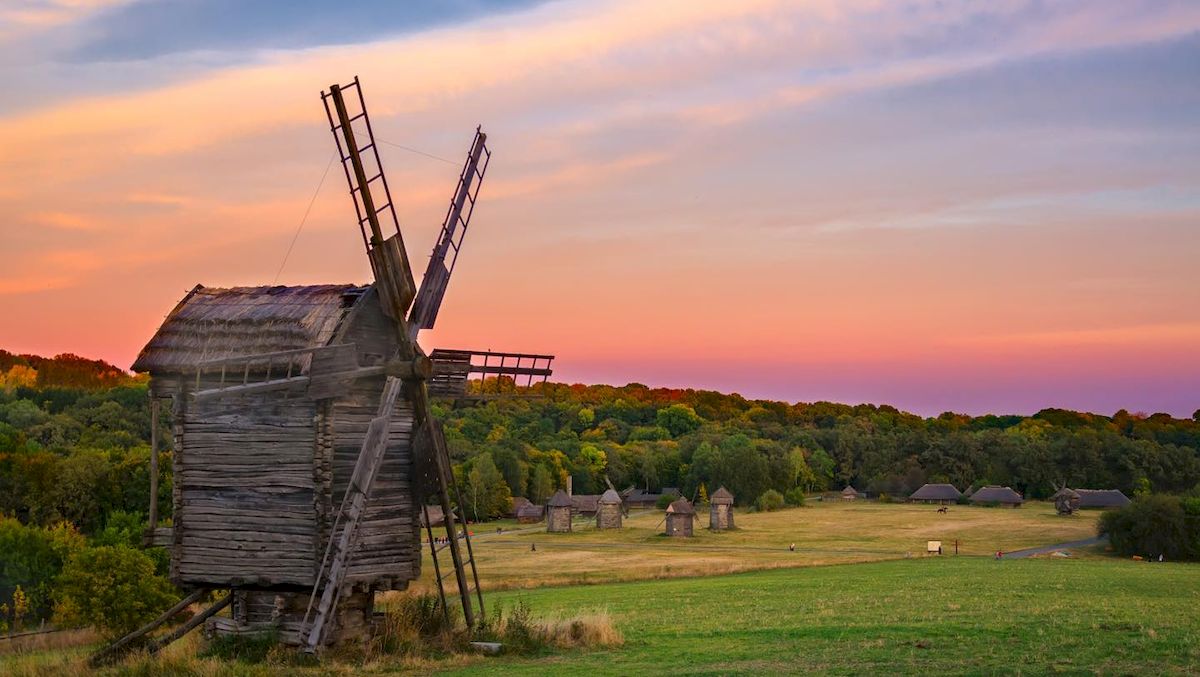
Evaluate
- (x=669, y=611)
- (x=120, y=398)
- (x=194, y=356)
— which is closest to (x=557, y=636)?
(x=194, y=356)

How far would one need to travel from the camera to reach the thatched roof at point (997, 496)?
433 feet

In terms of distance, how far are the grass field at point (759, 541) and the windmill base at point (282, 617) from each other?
29262mm

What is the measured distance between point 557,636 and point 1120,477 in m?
128

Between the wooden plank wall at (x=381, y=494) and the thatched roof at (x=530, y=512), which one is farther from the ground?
the wooden plank wall at (x=381, y=494)

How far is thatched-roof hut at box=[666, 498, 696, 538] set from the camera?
101m

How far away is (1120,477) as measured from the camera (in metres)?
138

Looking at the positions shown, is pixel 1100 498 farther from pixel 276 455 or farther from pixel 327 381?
pixel 276 455

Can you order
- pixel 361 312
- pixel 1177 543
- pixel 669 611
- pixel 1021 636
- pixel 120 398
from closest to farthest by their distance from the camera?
pixel 1021 636 → pixel 361 312 → pixel 669 611 → pixel 1177 543 → pixel 120 398

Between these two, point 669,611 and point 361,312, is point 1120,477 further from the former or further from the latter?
point 361,312

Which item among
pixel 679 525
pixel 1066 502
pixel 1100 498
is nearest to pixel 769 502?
pixel 1066 502

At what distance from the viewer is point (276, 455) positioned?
84.8 ft

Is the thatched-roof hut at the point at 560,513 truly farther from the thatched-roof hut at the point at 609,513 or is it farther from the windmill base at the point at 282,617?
the windmill base at the point at 282,617

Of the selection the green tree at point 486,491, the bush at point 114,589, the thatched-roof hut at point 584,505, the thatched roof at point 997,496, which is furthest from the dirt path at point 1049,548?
the green tree at point 486,491

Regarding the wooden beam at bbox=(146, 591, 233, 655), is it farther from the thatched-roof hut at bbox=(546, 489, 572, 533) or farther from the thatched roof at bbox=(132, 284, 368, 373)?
the thatched-roof hut at bbox=(546, 489, 572, 533)
